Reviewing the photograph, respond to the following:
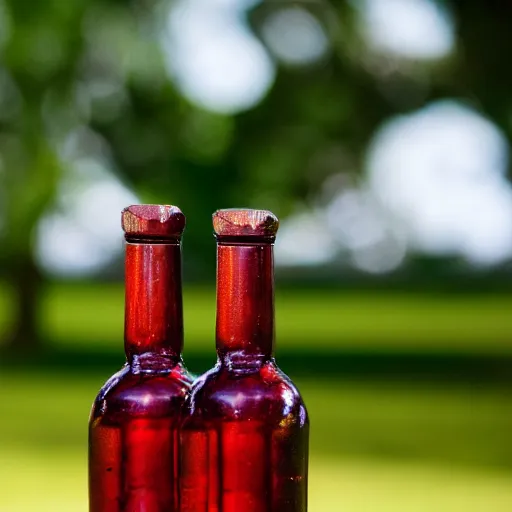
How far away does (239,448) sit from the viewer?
3.70 feet

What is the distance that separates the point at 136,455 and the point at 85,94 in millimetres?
12017

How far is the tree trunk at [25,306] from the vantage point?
1438cm

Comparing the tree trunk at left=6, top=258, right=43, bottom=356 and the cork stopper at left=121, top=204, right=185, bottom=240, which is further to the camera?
the tree trunk at left=6, top=258, right=43, bottom=356

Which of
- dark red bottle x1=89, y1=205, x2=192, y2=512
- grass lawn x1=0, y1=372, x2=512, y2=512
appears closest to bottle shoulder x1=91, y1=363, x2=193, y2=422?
dark red bottle x1=89, y1=205, x2=192, y2=512

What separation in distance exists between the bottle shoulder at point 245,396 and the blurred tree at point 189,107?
1066 centimetres

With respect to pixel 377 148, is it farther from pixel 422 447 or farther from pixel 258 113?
pixel 422 447

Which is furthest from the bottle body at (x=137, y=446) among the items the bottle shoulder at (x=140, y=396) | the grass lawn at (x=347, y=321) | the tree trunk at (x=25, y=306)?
the tree trunk at (x=25, y=306)

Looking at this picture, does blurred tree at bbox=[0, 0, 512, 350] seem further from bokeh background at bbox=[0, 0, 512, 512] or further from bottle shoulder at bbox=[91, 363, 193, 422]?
bottle shoulder at bbox=[91, 363, 193, 422]

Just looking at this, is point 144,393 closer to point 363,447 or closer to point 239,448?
point 239,448

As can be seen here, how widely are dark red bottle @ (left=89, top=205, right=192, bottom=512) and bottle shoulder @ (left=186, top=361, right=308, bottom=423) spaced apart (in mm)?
55

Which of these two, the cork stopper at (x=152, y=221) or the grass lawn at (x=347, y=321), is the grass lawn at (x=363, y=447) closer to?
the cork stopper at (x=152, y=221)

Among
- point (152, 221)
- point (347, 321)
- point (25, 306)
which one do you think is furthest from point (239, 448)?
point (347, 321)

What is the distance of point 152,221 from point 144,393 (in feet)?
0.66

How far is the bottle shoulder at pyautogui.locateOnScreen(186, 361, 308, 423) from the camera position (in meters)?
1.13
